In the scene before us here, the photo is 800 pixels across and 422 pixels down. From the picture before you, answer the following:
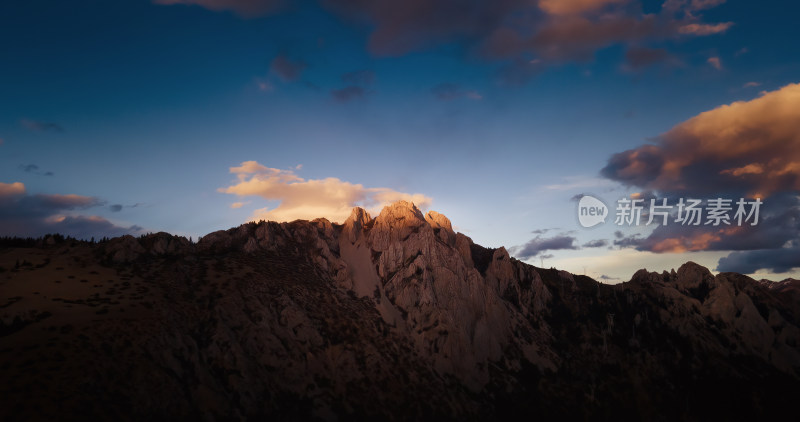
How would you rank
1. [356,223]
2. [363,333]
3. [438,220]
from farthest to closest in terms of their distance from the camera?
1. [438,220]
2. [356,223]
3. [363,333]

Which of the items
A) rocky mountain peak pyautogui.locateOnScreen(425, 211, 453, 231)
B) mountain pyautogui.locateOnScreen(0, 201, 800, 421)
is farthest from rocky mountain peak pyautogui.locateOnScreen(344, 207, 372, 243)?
rocky mountain peak pyautogui.locateOnScreen(425, 211, 453, 231)

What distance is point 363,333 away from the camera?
383ft

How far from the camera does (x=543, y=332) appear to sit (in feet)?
492

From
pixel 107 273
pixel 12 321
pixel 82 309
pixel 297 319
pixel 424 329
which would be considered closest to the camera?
pixel 12 321

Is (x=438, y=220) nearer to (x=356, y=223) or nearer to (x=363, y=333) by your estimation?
(x=356, y=223)

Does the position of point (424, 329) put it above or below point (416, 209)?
below

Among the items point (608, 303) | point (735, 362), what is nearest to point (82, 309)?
A: point (608, 303)

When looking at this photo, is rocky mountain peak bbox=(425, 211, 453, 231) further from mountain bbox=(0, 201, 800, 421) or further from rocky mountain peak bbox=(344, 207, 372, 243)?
rocky mountain peak bbox=(344, 207, 372, 243)

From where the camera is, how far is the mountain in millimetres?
70450

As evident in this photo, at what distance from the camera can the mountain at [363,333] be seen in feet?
231

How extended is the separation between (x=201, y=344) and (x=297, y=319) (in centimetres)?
2461

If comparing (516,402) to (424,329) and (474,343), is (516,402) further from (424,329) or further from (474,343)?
(424,329)

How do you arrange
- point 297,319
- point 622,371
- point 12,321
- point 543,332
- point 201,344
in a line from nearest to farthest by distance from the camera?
point 12,321 < point 201,344 < point 297,319 < point 622,371 < point 543,332

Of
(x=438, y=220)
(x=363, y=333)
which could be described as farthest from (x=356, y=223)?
(x=363, y=333)
